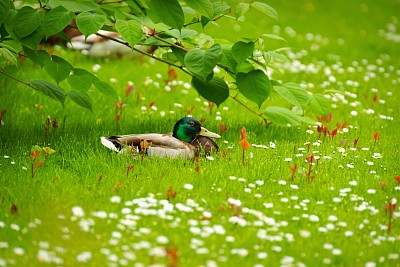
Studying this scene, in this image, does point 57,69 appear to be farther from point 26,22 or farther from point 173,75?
point 173,75

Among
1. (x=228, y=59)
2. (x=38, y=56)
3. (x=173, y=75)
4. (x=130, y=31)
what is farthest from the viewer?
(x=173, y=75)

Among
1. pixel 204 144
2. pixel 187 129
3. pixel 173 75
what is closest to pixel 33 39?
pixel 187 129

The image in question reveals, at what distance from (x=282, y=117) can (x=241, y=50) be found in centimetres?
119

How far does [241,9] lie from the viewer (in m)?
5.66

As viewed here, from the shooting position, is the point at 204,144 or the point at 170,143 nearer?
the point at 170,143

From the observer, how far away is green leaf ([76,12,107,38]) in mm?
5445

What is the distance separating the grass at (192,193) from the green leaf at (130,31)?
1.07m

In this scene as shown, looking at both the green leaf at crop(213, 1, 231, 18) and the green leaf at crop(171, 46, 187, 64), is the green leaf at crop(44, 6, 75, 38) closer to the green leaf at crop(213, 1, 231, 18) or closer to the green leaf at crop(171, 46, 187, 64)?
the green leaf at crop(171, 46, 187, 64)

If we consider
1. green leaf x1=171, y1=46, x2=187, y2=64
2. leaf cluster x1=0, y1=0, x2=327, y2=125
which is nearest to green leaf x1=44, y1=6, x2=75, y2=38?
leaf cluster x1=0, y1=0, x2=327, y2=125

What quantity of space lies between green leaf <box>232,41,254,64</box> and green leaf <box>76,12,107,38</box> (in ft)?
4.18

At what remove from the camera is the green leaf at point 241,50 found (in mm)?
6027

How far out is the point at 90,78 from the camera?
627 cm

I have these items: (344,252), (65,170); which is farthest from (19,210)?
(344,252)

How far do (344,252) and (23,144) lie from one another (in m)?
3.36
